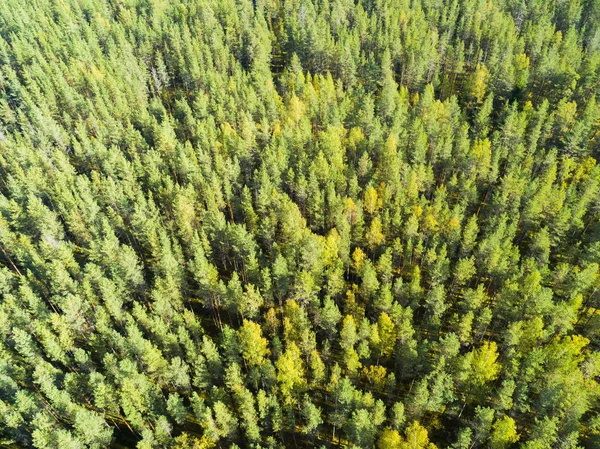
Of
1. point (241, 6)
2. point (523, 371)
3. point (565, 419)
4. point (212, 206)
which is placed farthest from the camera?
point (241, 6)

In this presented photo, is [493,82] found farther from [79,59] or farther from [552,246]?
[79,59]

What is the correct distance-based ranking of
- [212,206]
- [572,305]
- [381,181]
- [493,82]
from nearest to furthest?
[572,305] → [212,206] → [381,181] → [493,82]

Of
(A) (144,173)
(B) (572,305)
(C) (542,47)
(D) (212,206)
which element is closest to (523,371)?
(B) (572,305)

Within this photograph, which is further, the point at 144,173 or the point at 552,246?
the point at 144,173

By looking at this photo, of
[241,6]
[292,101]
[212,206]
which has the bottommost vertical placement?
[212,206]

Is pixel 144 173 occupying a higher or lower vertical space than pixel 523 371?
higher

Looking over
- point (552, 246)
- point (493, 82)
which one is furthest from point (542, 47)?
point (552, 246)
